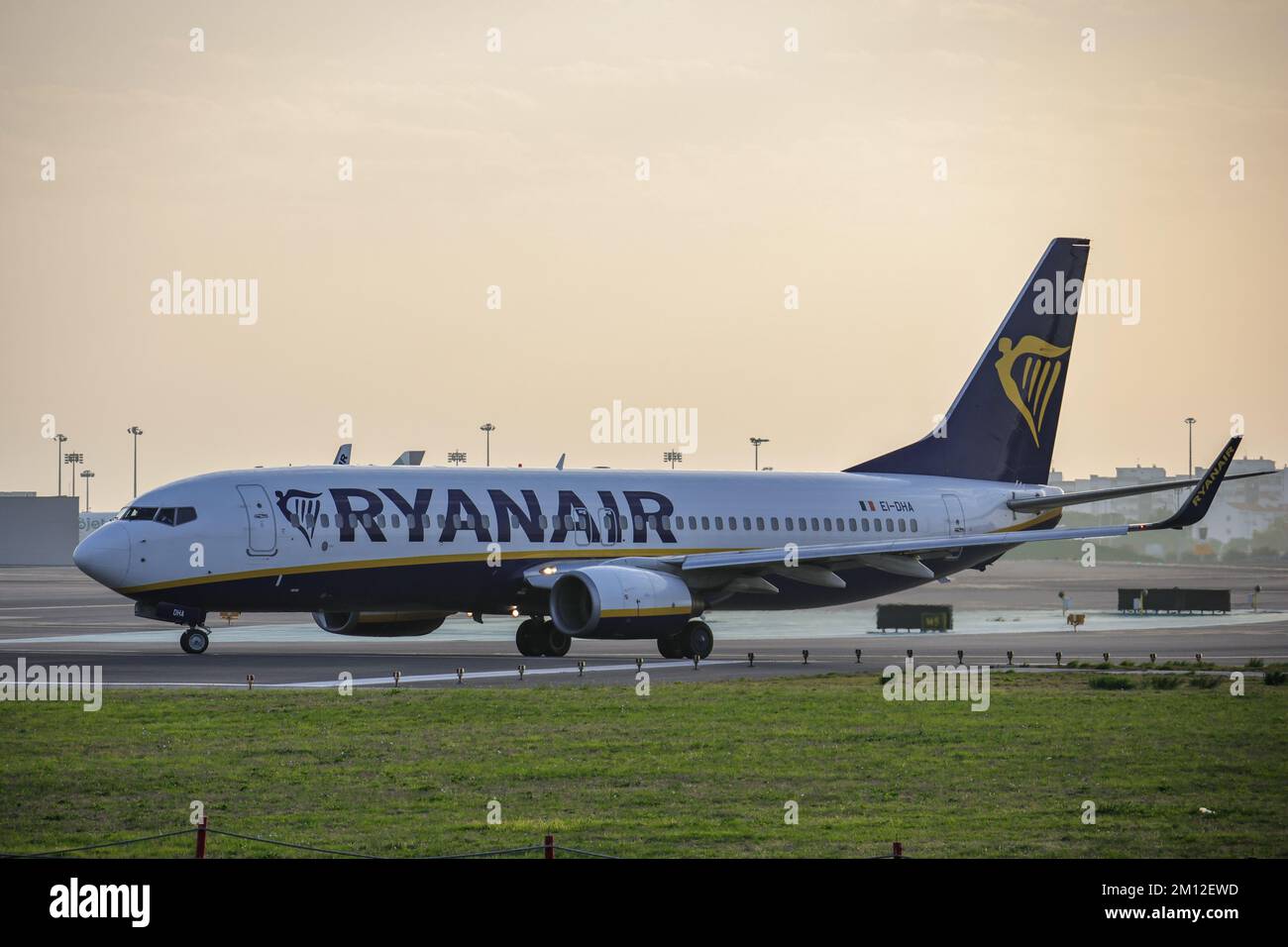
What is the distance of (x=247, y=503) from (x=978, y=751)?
22.5m

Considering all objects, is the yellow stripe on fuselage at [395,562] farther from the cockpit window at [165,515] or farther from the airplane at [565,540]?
the cockpit window at [165,515]

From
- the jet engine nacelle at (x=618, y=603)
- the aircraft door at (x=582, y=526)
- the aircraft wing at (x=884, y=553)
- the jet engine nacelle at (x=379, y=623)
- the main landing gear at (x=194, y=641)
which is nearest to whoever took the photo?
the jet engine nacelle at (x=618, y=603)

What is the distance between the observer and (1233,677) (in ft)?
122

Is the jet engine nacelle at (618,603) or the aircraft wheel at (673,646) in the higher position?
the jet engine nacelle at (618,603)

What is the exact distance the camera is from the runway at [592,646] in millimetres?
39406

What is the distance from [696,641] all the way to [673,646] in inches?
24.8

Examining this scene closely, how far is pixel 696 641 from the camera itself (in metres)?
45.7

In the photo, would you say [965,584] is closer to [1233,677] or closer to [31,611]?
[31,611]

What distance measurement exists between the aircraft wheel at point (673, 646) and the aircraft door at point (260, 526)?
34.0 ft

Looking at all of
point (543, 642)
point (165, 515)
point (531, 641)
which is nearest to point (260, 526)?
point (165, 515)

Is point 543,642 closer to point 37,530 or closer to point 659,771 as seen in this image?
point 659,771

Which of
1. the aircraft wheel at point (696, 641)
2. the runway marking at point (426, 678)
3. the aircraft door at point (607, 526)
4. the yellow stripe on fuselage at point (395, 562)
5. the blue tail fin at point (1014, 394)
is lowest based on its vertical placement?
the runway marking at point (426, 678)

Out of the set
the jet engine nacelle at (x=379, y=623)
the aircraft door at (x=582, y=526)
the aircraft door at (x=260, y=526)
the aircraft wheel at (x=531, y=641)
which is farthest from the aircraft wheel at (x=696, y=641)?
the aircraft door at (x=260, y=526)

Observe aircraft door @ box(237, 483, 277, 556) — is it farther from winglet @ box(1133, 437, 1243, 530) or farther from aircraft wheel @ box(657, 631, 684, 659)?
winglet @ box(1133, 437, 1243, 530)
